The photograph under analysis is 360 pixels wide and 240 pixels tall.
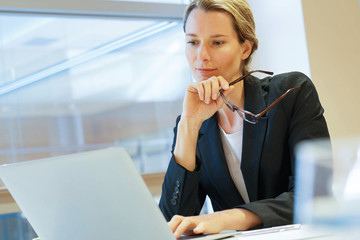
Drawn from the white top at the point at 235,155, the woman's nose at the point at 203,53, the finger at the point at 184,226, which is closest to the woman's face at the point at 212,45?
the woman's nose at the point at 203,53

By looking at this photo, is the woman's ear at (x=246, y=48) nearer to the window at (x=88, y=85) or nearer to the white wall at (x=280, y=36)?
the white wall at (x=280, y=36)

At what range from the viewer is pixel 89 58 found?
8.87 ft

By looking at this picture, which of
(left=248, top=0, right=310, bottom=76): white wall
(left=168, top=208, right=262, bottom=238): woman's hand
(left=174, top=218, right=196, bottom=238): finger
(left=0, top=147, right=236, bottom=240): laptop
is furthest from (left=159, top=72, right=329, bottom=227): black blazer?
(left=248, top=0, right=310, bottom=76): white wall

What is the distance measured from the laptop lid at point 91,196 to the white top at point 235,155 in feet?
3.04

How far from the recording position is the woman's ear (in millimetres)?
1981

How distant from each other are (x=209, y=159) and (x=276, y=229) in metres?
0.82

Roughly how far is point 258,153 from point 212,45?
1.39 feet

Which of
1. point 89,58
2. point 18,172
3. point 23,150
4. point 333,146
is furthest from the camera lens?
point 89,58

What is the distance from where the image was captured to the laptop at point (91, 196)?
0.86m

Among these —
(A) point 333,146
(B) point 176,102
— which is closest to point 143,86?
(B) point 176,102

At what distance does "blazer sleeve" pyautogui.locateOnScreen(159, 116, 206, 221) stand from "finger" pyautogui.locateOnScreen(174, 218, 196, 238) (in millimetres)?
445

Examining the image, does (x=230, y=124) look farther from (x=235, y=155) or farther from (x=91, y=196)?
(x=91, y=196)

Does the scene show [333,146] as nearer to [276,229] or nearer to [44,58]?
[276,229]

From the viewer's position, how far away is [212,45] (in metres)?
1.88
